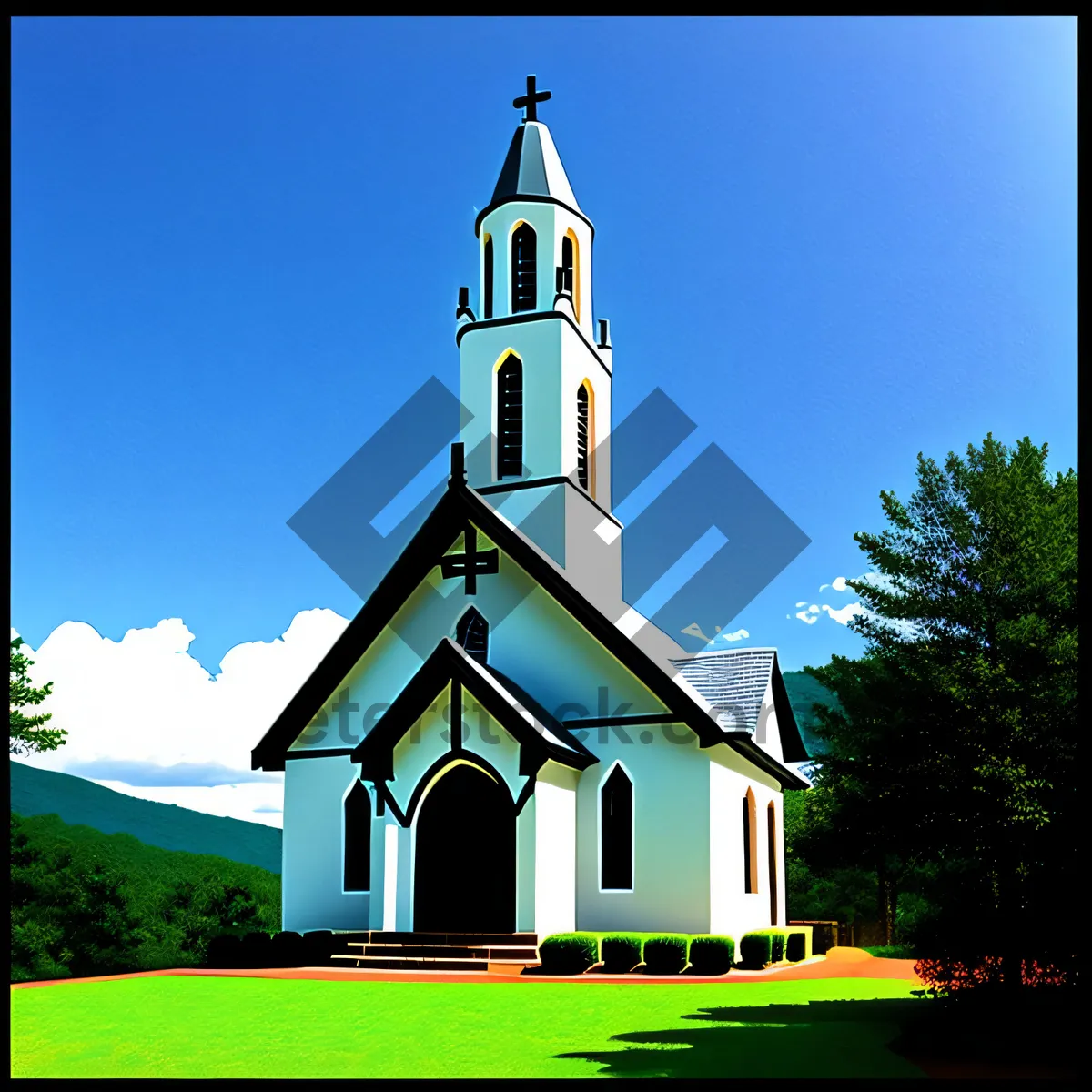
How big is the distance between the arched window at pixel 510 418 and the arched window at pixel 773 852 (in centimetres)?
1133

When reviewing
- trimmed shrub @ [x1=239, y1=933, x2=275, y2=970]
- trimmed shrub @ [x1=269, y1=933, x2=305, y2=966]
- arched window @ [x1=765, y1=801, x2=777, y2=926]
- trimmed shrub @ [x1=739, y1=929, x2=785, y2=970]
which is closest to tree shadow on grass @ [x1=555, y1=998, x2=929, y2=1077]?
trimmed shrub @ [x1=739, y1=929, x2=785, y2=970]

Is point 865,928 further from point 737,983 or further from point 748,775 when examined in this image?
point 737,983

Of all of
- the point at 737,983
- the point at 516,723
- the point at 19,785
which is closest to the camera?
the point at 737,983

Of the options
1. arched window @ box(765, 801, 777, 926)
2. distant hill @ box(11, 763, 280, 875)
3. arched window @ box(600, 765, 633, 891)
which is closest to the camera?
arched window @ box(600, 765, 633, 891)

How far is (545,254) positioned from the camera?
107 ft

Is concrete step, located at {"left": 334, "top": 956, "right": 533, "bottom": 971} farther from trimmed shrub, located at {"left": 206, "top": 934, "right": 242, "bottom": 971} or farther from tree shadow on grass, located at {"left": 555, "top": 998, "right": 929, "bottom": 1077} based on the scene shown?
tree shadow on grass, located at {"left": 555, "top": 998, "right": 929, "bottom": 1077}

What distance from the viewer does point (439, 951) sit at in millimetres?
23078

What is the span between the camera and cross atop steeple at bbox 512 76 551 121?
35.0 metres

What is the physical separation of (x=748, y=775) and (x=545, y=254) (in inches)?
604

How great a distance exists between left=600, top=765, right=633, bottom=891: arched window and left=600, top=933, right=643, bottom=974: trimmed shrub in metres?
3.02

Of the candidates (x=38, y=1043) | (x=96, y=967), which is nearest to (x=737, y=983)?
(x=38, y=1043)

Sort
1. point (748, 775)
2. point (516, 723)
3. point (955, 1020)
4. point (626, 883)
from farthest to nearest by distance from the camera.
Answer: point (748, 775) < point (626, 883) < point (516, 723) < point (955, 1020)

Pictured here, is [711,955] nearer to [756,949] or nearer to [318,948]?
[756,949]
